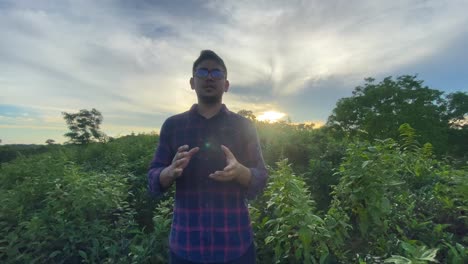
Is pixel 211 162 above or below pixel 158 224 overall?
above

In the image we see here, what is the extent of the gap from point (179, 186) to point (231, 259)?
642mm

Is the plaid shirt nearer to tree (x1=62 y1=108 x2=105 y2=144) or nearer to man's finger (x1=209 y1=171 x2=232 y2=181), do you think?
man's finger (x1=209 y1=171 x2=232 y2=181)

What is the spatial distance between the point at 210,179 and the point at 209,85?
2.27 ft

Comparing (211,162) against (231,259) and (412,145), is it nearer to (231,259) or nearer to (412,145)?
(231,259)

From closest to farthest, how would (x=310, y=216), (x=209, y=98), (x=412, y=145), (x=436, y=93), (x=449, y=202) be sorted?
(x=209, y=98), (x=310, y=216), (x=449, y=202), (x=412, y=145), (x=436, y=93)

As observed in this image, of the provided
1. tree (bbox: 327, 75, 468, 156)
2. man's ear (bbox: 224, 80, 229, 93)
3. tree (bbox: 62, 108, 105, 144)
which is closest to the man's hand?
man's ear (bbox: 224, 80, 229, 93)

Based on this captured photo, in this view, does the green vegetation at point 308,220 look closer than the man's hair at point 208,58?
No

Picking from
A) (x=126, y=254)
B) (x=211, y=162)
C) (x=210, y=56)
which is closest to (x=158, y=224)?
(x=126, y=254)

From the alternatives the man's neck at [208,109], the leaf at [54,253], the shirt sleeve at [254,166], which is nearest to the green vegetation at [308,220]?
the leaf at [54,253]

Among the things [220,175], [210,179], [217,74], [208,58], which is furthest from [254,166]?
[208,58]

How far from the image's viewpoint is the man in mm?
2086

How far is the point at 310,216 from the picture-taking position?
249 cm

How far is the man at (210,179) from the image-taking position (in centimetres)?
209

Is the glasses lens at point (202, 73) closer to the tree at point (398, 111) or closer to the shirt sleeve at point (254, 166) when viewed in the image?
the shirt sleeve at point (254, 166)
